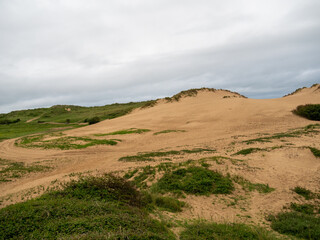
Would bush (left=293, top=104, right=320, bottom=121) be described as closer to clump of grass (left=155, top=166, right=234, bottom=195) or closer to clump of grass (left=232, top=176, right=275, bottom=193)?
clump of grass (left=232, top=176, right=275, bottom=193)

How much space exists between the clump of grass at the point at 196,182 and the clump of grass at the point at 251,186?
46 centimetres

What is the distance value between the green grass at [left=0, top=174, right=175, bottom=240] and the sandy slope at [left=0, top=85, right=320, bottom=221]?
2460 mm

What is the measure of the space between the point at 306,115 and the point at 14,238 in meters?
31.9

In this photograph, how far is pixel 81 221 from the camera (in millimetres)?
4777

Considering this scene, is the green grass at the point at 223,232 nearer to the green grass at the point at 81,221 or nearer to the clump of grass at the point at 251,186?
the green grass at the point at 81,221

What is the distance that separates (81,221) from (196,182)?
5862 mm

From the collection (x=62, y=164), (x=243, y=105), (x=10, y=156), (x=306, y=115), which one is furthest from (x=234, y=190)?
(x=243, y=105)

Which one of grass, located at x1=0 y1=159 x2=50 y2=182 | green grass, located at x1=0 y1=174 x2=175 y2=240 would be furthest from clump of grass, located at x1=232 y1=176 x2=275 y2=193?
grass, located at x1=0 y1=159 x2=50 y2=182

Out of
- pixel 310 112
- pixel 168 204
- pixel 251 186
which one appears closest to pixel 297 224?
pixel 251 186

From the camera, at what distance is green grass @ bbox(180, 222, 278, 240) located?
535cm

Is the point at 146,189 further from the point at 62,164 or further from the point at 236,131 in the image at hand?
the point at 236,131

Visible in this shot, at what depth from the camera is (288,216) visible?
22.2 ft

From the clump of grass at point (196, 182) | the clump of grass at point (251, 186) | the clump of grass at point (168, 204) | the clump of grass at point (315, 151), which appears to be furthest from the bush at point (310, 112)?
the clump of grass at point (168, 204)

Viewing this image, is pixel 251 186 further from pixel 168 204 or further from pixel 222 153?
pixel 222 153
